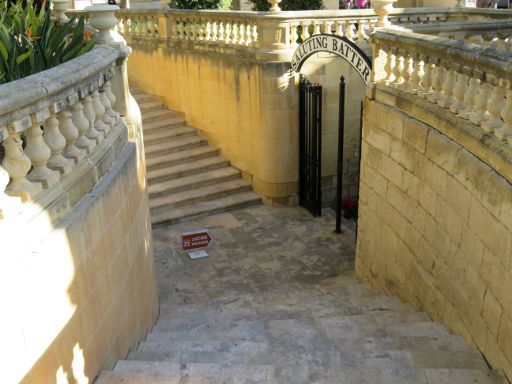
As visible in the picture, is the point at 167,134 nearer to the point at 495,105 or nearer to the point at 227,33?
the point at 227,33

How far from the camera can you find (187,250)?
335 inches

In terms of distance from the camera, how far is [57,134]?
3439 millimetres

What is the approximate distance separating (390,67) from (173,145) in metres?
6.10

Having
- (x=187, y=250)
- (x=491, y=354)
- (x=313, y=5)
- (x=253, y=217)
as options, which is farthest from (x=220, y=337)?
(x=313, y=5)

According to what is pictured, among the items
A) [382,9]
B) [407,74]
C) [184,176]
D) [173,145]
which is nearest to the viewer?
[407,74]

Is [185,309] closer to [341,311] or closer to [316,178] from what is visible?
Answer: [341,311]

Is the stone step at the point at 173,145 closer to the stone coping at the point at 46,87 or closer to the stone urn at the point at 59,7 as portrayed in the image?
the stone urn at the point at 59,7

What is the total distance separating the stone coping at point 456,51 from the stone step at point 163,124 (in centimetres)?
655

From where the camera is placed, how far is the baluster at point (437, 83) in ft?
16.9

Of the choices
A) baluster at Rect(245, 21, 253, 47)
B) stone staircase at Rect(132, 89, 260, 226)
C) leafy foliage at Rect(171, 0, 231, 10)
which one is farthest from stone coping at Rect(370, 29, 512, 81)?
leafy foliage at Rect(171, 0, 231, 10)

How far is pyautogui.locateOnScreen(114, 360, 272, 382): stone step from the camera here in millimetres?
3712

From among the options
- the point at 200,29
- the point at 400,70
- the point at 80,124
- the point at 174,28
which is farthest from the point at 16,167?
the point at 174,28

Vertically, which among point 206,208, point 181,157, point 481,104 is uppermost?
point 481,104

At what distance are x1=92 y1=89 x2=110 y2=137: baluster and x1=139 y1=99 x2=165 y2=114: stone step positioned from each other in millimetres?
8239
